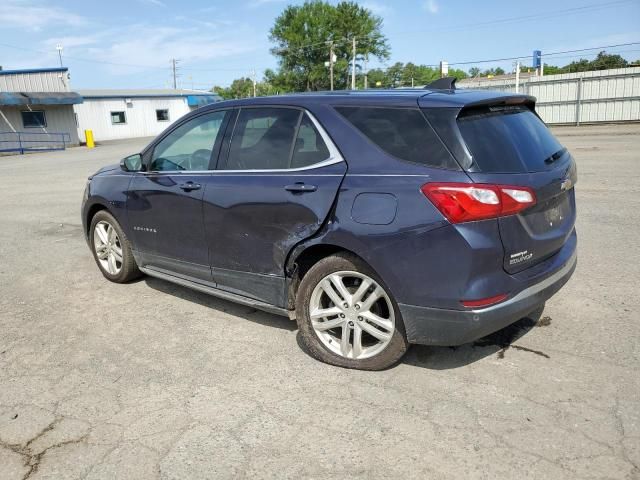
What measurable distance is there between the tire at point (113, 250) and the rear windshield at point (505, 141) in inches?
135

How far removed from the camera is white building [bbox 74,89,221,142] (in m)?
41.8

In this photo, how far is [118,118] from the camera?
44.3 meters

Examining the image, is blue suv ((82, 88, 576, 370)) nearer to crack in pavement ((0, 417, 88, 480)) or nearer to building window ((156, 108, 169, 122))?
crack in pavement ((0, 417, 88, 480))

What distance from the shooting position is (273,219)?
3.65 meters

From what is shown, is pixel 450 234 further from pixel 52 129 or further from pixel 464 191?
pixel 52 129

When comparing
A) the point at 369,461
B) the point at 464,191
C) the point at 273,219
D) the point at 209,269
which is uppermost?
the point at 464,191

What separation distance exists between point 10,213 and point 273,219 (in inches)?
328

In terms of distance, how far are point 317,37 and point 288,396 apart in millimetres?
81621

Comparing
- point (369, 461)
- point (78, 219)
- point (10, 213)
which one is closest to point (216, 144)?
point (369, 461)

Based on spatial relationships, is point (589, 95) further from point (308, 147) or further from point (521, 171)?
point (308, 147)

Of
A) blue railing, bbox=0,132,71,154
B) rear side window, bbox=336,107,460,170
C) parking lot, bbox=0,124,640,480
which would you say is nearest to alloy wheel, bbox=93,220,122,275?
parking lot, bbox=0,124,640,480

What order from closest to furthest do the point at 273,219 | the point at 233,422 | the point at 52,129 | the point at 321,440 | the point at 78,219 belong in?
the point at 321,440 < the point at 233,422 < the point at 273,219 < the point at 78,219 < the point at 52,129

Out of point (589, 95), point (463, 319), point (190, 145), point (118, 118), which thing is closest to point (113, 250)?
point (190, 145)

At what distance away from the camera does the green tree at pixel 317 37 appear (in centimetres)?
7844
